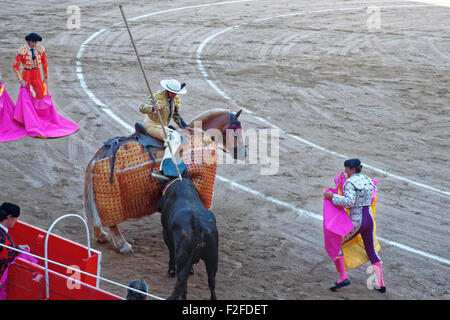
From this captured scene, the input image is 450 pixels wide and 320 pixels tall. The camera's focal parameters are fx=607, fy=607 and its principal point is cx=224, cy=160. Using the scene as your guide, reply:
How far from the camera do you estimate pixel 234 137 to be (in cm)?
749

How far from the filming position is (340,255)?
6531mm

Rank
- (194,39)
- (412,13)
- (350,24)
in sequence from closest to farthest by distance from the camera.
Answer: (194,39)
(350,24)
(412,13)

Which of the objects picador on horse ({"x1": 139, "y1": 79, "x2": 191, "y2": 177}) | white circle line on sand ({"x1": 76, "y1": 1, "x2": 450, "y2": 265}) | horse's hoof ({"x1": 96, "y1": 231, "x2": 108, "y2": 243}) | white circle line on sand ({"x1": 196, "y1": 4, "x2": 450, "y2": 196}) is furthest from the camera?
white circle line on sand ({"x1": 196, "y1": 4, "x2": 450, "y2": 196})

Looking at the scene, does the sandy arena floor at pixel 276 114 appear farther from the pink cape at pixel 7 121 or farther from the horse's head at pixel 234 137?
the horse's head at pixel 234 137

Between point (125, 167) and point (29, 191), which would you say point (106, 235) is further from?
point (29, 191)

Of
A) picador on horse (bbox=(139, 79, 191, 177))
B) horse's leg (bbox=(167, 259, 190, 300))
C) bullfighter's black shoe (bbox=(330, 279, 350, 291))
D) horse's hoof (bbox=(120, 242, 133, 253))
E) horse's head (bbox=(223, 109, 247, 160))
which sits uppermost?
picador on horse (bbox=(139, 79, 191, 177))

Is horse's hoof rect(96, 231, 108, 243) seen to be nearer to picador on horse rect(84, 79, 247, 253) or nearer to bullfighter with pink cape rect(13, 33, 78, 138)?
picador on horse rect(84, 79, 247, 253)

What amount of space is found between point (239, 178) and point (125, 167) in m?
2.93

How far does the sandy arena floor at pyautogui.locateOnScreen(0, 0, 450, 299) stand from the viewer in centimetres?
696

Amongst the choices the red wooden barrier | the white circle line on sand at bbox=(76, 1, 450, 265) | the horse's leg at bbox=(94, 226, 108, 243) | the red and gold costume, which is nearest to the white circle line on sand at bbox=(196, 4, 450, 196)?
the white circle line on sand at bbox=(76, 1, 450, 265)

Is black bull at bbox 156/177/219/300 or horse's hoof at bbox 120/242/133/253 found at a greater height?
black bull at bbox 156/177/219/300

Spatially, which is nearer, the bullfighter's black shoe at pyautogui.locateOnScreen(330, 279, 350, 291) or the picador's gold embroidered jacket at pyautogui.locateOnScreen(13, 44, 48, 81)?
the bullfighter's black shoe at pyautogui.locateOnScreen(330, 279, 350, 291)

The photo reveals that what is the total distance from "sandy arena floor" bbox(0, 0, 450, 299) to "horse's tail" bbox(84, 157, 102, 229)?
450 mm
